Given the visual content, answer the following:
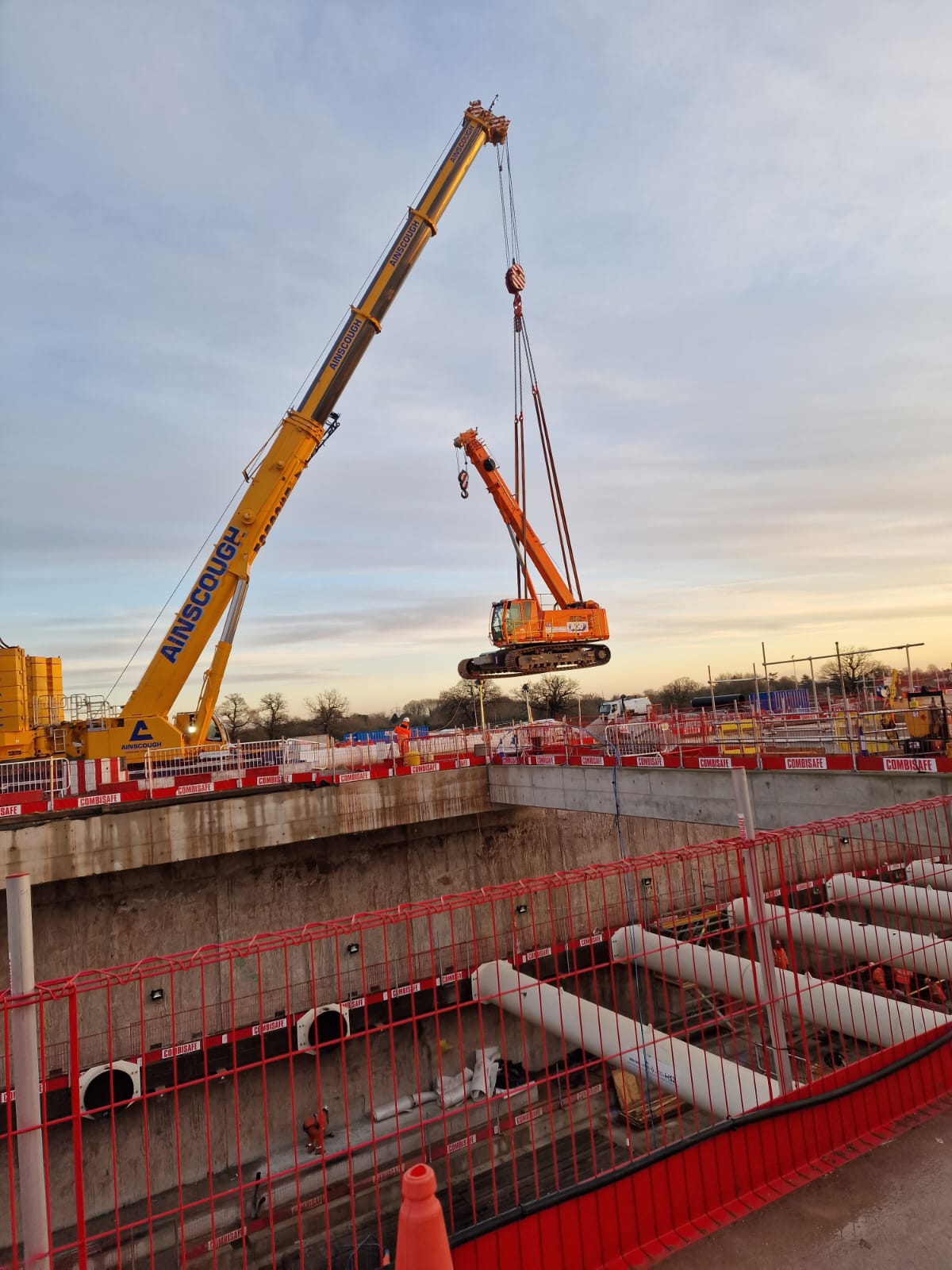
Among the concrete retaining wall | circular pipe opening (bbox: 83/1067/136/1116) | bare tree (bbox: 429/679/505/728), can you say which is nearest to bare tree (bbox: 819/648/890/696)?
the concrete retaining wall

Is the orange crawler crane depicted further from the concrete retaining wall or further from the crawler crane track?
the concrete retaining wall

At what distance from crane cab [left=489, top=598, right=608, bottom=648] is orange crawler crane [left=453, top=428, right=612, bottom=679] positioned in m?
0.02

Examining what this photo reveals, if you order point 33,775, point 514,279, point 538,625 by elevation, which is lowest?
point 33,775

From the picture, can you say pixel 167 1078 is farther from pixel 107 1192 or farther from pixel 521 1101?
pixel 521 1101

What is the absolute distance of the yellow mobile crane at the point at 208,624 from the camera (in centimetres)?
1656

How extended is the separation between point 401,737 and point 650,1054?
390 inches

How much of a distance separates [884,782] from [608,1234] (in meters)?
8.23

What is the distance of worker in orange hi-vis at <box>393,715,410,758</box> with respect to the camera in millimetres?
17391

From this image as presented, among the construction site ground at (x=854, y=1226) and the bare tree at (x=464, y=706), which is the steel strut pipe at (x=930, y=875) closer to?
the construction site ground at (x=854, y=1226)

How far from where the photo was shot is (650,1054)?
919 centimetres

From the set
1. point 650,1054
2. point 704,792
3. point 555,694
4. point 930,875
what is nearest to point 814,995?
point 704,792

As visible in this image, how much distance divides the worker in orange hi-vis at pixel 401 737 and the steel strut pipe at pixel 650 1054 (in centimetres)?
596

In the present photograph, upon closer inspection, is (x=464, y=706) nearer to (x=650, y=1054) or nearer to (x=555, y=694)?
(x=555, y=694)

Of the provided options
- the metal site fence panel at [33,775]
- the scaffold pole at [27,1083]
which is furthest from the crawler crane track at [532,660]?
the scaffold pole at [27,1083]
